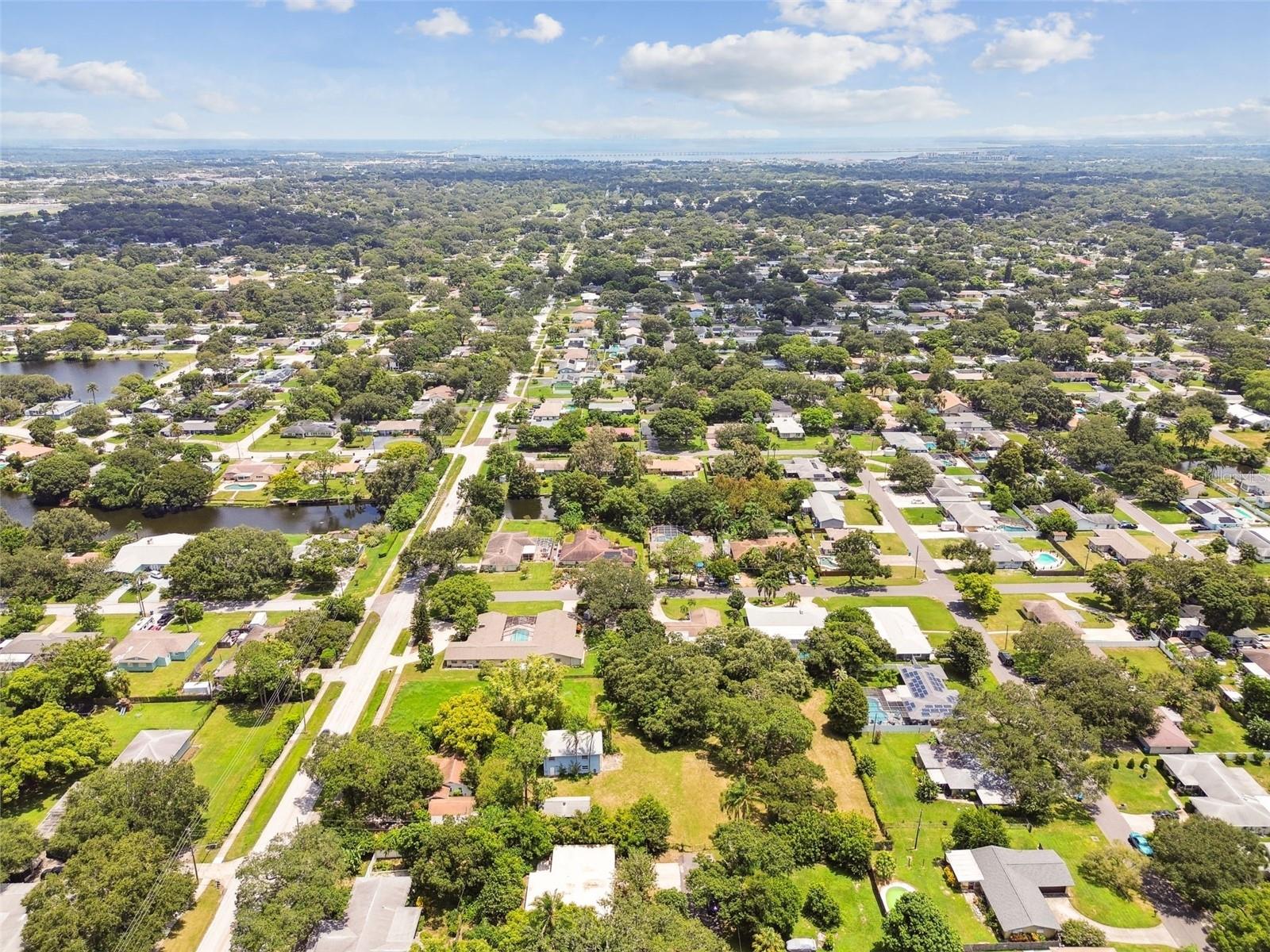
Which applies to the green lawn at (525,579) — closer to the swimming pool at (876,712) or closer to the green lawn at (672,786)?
the green lawn at (672,786)

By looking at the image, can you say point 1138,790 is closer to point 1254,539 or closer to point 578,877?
point 578,877

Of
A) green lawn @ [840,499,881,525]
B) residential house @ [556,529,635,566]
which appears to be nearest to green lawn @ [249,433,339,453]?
residential house @ [556,529,635,566]

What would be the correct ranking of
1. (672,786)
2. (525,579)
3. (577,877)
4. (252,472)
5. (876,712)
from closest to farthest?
(577,877) < (672,786) < (876,712) < (525,579) < (252,472)

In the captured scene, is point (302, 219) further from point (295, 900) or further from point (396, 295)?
point (295, 900)

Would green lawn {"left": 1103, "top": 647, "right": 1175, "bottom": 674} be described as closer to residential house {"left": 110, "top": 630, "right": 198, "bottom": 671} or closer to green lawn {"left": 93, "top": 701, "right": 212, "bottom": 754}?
green lawn {"left": 93, "top": 701, "right": 212, "bottom": 754}

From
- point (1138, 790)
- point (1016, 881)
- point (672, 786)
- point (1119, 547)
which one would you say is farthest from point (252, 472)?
point (1119, 547)

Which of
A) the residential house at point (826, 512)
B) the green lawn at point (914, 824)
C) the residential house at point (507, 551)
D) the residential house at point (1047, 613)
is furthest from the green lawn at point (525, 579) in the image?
the residential house at point (1047, 613)
